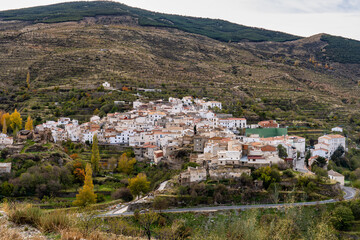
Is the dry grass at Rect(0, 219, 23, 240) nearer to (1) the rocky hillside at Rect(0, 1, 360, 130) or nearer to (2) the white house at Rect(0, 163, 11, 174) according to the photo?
(2) the white house at Rect(0, 163, 11, 174)

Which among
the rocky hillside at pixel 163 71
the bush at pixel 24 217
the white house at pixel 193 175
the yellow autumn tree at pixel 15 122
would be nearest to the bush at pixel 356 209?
the white house at pixel 193 175

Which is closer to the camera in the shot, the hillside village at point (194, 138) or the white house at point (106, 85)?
the hillside village at point (194, 138)

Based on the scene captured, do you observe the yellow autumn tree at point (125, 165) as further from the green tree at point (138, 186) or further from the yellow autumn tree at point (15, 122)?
the yellow autumn tree at point (15, 122)

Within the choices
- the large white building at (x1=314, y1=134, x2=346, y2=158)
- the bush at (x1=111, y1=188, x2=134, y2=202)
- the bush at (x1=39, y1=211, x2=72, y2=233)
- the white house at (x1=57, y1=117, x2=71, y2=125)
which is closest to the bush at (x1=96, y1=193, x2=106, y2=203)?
the bush at (x1=111, y1=188, x2=134, y2=202)

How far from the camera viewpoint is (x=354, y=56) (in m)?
102

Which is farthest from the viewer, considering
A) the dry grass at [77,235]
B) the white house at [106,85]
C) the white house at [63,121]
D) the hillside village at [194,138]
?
the white house at [106,85]

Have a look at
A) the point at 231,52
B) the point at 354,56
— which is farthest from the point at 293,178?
the point at 354,56

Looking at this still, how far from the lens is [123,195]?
2455 centimetres

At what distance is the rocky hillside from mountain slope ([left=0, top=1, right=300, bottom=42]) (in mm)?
4422

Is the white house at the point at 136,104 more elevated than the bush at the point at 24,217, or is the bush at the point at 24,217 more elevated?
the bush at the point at 24,217

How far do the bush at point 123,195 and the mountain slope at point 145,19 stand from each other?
279 ft

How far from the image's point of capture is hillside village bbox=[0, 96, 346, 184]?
25250 mm

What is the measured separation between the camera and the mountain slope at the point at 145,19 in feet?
346

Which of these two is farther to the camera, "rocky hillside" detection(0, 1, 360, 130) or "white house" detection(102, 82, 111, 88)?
"white house" detection(102, 82, 111, 88)
